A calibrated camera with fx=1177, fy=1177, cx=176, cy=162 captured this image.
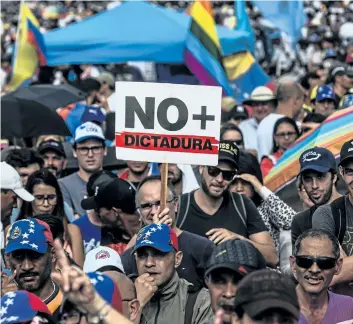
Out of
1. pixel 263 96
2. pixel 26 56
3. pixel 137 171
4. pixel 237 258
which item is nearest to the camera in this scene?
pixel 237 258

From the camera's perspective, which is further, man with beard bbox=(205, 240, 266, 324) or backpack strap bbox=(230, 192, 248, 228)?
backpack strap bbox=(230, 192, 248, 228)

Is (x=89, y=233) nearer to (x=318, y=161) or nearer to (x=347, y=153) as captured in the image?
(x=318, y=161)

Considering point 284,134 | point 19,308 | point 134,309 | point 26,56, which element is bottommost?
point 19,308

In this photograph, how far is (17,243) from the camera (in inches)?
251

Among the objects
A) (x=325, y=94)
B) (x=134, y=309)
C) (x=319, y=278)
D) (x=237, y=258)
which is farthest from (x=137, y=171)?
(x=237, y=258)

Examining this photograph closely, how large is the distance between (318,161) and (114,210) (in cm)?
153

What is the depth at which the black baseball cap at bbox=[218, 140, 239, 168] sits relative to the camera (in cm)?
800

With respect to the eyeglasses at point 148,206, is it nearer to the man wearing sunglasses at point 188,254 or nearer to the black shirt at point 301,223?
the man wearing sunglasses at point 188,254

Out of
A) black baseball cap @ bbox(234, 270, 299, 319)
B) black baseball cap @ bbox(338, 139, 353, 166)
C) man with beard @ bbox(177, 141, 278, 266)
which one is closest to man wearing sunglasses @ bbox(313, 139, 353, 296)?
black baseball cap @ bbox(338, 139, 353, 166)

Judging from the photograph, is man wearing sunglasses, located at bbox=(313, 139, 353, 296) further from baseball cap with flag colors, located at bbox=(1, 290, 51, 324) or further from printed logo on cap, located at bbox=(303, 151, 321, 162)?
baseball cap with flag colors, located at bbox=(1, 290, 51, 324)

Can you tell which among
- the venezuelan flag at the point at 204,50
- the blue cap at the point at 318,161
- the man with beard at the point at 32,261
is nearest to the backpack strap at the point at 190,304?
the man with beard at the point at 32,261

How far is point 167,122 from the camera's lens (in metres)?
7.28

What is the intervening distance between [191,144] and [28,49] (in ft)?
26.3

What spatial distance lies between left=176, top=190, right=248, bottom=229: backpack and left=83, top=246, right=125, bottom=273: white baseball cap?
1.20m
